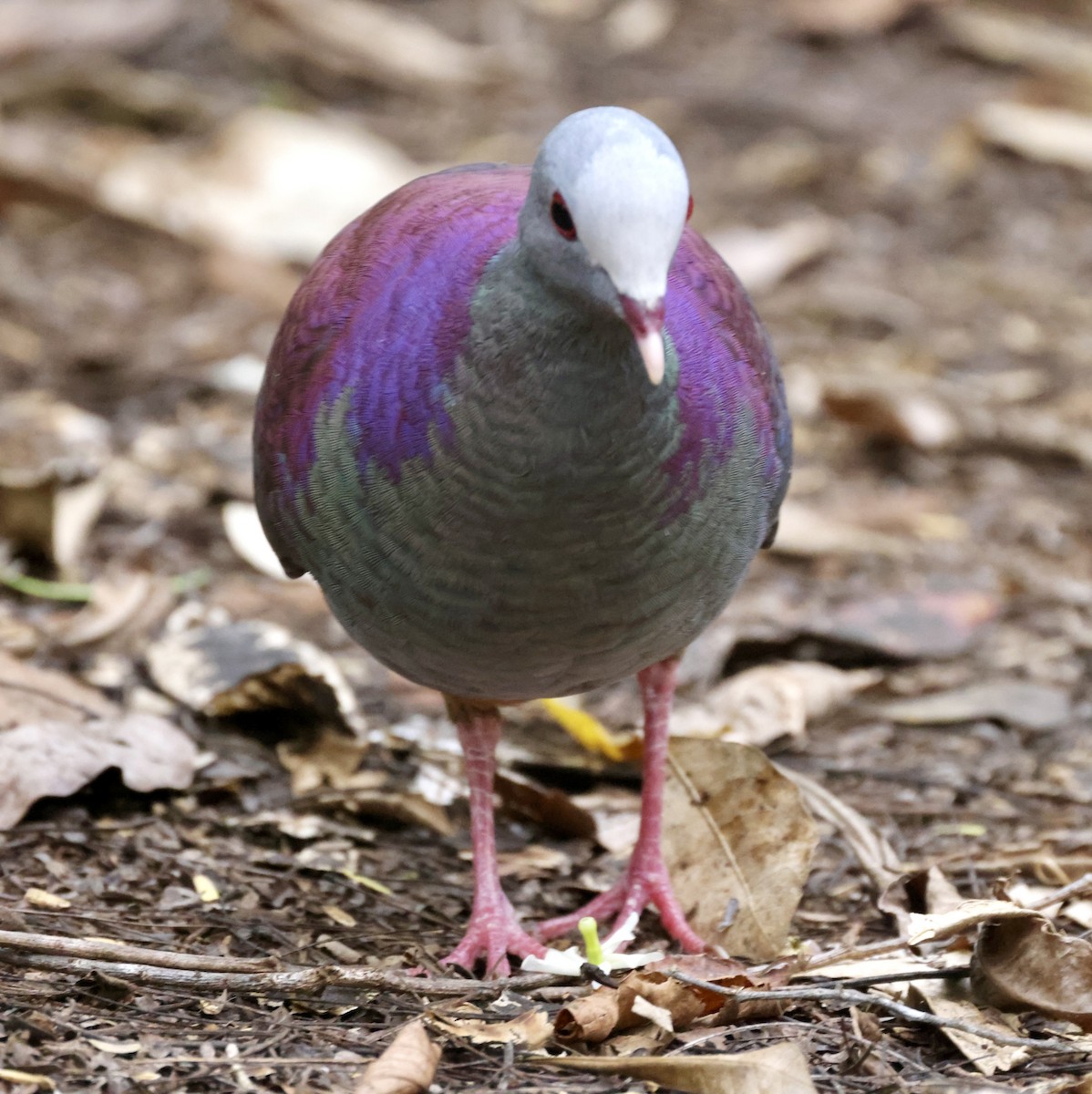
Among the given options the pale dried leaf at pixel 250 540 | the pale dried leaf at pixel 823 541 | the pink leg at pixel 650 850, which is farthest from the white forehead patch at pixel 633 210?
the pale dried leaf at pixel 823 541

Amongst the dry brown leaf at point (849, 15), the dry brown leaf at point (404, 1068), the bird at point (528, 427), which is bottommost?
the dry brown leaf at point (404, 1068)

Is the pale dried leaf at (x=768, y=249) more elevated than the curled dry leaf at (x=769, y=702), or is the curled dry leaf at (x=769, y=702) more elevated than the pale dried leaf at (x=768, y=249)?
→ the pale dried leaf at (x=768, y=249)

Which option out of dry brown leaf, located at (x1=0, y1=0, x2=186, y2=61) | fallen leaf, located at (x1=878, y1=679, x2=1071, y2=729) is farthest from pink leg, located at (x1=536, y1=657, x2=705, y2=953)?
dry brown leaf, located at (x1=0, y1=0, x2=186, y2=61)

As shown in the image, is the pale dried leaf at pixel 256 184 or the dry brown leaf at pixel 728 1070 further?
the pale dried leaf at pixel 256 184

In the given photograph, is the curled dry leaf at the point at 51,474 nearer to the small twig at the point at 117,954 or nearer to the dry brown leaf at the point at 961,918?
the small twig at the point at 117,954

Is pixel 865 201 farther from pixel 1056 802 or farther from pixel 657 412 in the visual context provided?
pixel 657 412

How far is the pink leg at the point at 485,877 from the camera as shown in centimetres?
382

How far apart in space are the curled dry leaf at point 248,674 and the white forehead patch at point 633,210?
206 cm

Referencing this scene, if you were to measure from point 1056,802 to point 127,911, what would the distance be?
2.44m

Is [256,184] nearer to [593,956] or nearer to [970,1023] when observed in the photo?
[593,956]

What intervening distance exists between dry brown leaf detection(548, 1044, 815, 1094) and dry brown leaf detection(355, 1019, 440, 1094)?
0.30 m

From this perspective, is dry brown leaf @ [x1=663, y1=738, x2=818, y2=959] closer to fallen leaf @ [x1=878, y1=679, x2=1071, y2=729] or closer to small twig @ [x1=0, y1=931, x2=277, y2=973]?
small twig @ [x1=0, y1=931, x2=277, y2=973]

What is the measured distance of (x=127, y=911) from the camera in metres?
3.66

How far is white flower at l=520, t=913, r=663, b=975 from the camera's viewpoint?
11.6 ft
